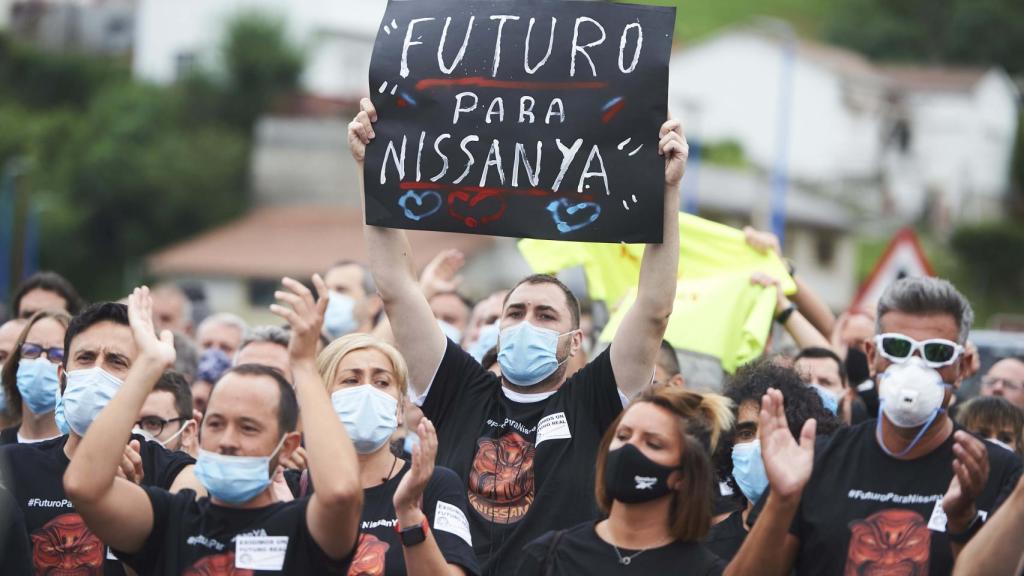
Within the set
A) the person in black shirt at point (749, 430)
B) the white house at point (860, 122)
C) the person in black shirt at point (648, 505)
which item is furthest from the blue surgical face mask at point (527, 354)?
the white house at point (860, 122)

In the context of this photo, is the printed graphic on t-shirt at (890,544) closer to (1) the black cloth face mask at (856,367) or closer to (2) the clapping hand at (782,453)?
(2) the clapping hand at (782,453)

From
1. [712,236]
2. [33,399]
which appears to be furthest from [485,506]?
[712,236]

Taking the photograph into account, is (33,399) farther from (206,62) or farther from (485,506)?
(206,62)

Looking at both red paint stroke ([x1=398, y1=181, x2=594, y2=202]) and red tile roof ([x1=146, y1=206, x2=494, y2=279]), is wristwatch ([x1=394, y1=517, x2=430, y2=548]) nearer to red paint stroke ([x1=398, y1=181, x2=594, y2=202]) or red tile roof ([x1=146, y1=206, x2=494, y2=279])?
red paint stroke ([x1=398, y1=181, x2=594, y2=202])

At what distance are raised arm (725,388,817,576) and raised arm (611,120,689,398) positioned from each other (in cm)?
119

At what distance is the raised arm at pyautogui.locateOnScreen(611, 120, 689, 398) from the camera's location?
20.3ft

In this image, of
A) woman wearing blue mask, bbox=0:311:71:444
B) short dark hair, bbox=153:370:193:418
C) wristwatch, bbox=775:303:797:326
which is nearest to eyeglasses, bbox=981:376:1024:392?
wristwatch, bbox=775:303:797:326

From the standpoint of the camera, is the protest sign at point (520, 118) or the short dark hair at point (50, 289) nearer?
the protest sign at point (520, 118)

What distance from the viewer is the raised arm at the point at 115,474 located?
498 centimetres

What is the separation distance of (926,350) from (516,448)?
5.67ft

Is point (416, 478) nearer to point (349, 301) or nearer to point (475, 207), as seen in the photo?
point (475, 207)

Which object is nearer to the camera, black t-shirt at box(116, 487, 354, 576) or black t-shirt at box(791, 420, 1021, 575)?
black t-shirt at box(116, 487, 354, 576)

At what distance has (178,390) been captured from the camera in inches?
274

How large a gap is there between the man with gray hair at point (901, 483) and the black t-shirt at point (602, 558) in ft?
0.54
